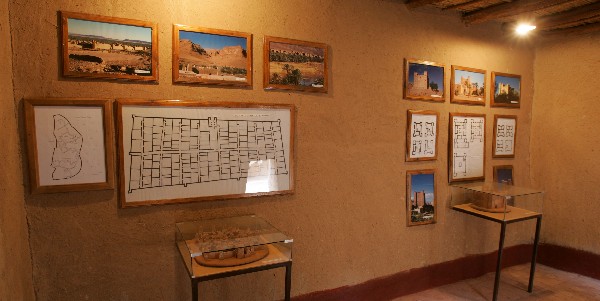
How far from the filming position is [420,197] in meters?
3.33

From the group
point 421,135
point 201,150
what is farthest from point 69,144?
point 421,135

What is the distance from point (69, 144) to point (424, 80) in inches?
112

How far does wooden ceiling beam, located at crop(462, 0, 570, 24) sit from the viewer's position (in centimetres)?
284

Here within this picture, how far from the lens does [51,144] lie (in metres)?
2.02

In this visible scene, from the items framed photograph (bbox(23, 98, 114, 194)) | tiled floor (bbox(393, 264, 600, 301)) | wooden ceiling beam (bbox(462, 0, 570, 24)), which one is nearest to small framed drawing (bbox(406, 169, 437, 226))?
tiled floor (bbox(393, 264, 600, 301))

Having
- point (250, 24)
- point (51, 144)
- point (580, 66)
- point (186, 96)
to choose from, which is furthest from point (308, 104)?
point (580, 66)

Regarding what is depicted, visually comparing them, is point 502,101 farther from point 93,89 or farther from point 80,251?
point 80,251

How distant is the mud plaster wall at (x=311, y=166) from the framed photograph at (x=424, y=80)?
0.26 ft

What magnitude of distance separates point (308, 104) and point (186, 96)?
0.92 m

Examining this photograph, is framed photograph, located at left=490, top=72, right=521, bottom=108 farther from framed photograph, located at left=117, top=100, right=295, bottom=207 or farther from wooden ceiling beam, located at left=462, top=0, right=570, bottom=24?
framed photograph, located at left=117, top=100, right=295, bottom=207

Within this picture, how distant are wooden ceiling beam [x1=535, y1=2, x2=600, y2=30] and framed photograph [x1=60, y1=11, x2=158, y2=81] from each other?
351 centimetres

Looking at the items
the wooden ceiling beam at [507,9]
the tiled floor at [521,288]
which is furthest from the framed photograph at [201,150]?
the wooden ceiling beam at [507,9]

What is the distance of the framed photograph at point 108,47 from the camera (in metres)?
2.02

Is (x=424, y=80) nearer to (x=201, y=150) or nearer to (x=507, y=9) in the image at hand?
(x=507, y=9)
